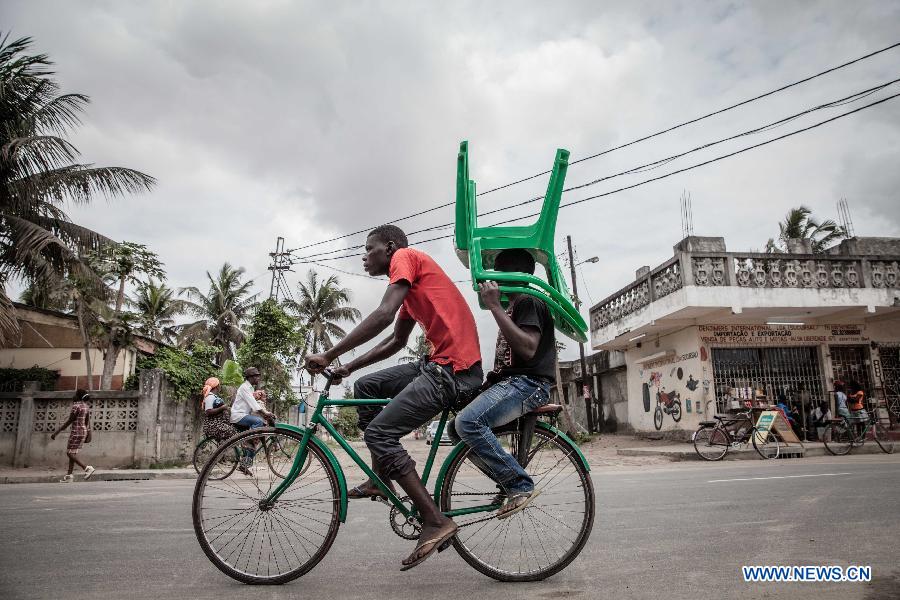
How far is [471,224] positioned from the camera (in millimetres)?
3328

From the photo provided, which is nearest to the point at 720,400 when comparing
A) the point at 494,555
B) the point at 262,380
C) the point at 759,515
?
the point at 759,515

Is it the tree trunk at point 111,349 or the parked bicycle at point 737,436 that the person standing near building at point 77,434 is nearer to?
the tree trunk at point 111,349

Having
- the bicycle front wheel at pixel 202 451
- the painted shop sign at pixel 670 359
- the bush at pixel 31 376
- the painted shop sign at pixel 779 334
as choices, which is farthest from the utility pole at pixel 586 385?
the bush at pixel 31 376

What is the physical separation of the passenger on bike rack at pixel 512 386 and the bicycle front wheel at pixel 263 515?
82 centimetres

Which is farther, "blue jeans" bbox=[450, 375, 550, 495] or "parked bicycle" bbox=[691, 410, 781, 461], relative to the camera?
"parked bicycle" bbox=[691, 410, 781, 461]

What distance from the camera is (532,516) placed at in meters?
3.42

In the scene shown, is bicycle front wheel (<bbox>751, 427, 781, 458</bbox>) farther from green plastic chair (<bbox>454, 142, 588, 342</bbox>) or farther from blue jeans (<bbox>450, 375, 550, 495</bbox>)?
blue jeans (<bbox>450, 375, 550, 495</bbox>)

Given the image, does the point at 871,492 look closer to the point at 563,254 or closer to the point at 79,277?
the point at 79,277

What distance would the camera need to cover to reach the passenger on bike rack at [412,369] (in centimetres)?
307

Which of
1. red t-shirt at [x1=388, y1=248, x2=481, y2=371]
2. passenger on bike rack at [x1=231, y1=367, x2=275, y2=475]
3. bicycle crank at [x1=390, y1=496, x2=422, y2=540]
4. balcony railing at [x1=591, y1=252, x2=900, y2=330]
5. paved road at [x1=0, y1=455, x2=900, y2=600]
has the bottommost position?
paved road at [x1=0, y1=455, x2=900, y2=600]

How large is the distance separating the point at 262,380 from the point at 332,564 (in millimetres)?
17803

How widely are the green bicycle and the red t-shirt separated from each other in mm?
353

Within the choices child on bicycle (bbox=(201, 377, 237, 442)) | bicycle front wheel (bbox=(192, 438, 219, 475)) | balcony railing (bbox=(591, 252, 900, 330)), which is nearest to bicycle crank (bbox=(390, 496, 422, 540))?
child on bicycle (bbox=(201, 377, 237, 442))

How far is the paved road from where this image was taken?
3.02 m
